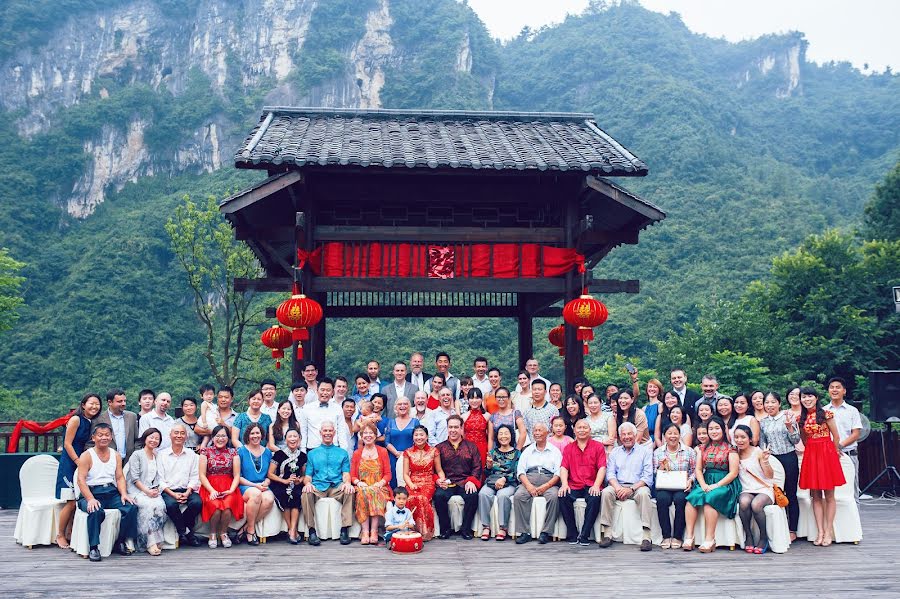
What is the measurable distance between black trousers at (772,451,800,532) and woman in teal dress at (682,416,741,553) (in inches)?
23.0

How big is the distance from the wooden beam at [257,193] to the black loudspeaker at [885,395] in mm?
7147

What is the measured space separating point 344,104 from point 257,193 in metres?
47.1

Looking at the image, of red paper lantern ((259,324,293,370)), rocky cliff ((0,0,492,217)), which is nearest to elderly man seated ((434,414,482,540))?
red paper lantern ((259,324,293,370))

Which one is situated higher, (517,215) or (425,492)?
(517,215)

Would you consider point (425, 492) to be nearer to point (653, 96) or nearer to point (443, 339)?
point (443, 339)

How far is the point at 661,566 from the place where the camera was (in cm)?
624

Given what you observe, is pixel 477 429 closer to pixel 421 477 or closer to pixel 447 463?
pixel 447 463

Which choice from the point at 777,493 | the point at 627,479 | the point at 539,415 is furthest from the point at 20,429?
the point at 777,493

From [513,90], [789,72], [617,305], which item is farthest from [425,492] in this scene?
[789,72]

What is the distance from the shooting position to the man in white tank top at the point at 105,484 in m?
6.77

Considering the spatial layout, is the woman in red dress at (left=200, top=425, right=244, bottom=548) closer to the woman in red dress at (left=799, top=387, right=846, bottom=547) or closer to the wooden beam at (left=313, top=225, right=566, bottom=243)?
the wooden beam at (left=313, top=225, right=566, bottom=243)

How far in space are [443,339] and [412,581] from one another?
26.8 metres

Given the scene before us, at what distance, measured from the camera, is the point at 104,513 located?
6.70 meters

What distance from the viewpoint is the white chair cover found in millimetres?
7176
